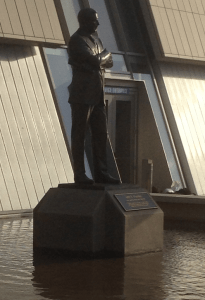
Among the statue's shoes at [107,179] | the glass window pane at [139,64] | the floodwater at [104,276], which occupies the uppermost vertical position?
the glass window pane at [139,64]

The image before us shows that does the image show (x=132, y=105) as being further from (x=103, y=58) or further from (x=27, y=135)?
(x=103, y=58)

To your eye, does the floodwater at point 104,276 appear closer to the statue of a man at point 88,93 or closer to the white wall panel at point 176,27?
the statue of a man at point 88,93

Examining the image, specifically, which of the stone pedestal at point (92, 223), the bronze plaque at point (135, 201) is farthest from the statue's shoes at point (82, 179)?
the bronze plaque at point (135, 201)

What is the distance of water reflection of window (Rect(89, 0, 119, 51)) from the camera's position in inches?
679

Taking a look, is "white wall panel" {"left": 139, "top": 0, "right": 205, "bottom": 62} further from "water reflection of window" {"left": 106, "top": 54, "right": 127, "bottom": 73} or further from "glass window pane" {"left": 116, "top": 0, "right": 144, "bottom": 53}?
"water reflection of window" {"left": 106, "top": 54, "right": 127, "bottom": 73}

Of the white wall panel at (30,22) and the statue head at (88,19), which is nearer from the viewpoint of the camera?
the statue head at (88,19)

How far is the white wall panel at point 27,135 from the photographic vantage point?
526 inches

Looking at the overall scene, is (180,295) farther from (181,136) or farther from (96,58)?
(181,136)

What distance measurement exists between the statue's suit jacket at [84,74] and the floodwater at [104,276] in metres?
2.10

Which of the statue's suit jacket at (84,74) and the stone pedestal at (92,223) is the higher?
the statue's suit jacket at (84,74)

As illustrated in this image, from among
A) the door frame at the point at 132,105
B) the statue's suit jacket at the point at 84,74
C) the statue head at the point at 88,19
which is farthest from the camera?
the door frame at the point at 132,105

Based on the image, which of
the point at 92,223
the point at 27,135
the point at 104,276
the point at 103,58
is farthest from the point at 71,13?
the point at 104,276

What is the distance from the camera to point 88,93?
28.4 ft

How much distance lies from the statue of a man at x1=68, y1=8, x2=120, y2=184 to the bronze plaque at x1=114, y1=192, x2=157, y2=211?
1.38 ft
